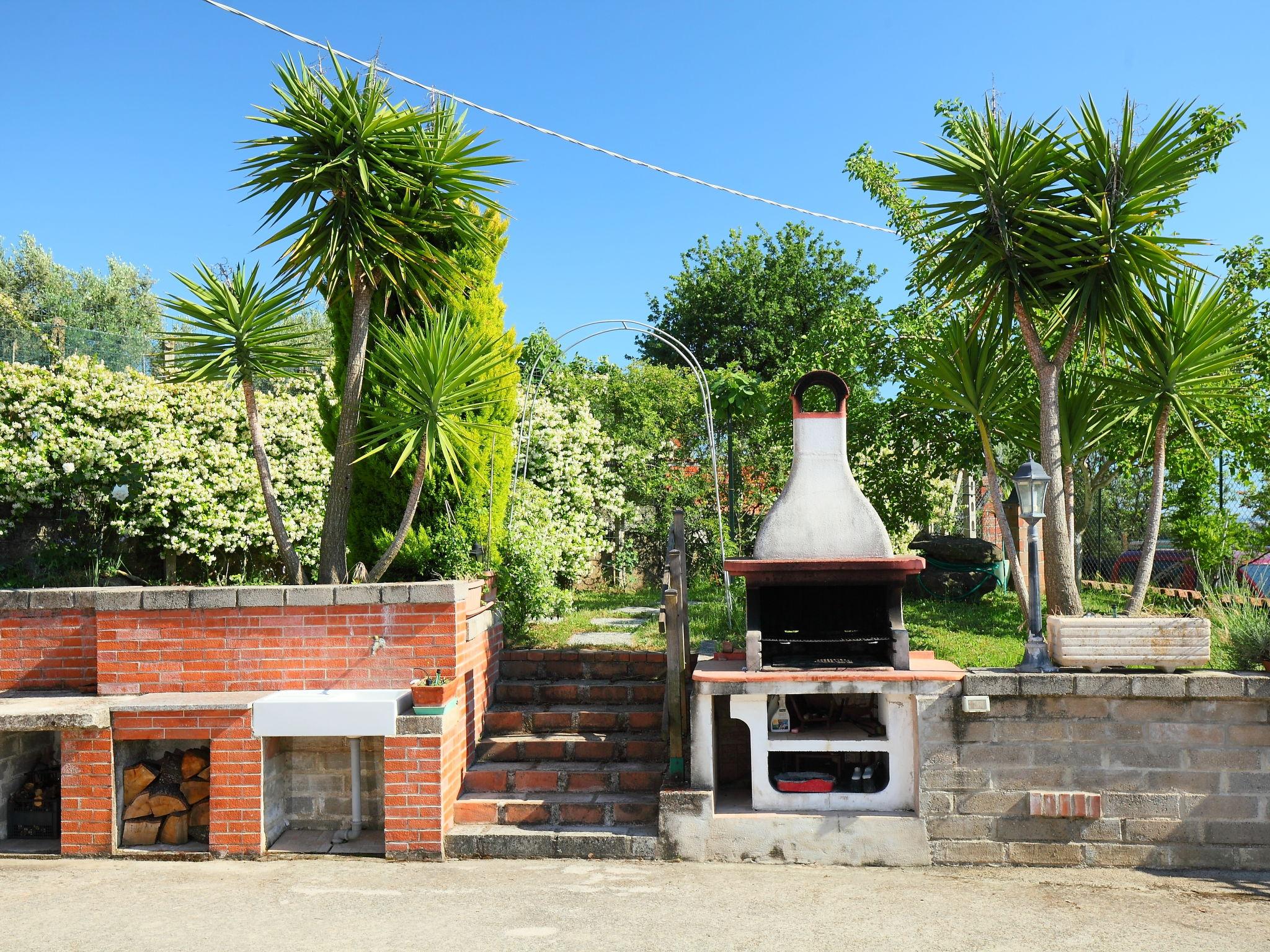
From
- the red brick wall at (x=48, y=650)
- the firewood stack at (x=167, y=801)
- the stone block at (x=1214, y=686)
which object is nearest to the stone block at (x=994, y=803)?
the stone block at (x=1214, y=686)

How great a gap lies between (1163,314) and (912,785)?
377cm

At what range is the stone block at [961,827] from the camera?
18.5ft

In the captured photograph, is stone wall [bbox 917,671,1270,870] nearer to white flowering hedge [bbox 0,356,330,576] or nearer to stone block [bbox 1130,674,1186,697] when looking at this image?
stone block [bbox 1130,674,1186,697]

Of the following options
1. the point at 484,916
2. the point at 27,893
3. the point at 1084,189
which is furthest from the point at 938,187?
the point at 27,893

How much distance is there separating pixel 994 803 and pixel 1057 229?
4.02 m

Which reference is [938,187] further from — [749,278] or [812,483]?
[749,278]

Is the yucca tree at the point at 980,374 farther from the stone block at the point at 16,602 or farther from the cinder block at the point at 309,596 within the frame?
the stone block at the point at 16,602

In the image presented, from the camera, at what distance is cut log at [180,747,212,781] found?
244 inches

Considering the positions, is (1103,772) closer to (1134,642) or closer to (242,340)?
(1134,642)

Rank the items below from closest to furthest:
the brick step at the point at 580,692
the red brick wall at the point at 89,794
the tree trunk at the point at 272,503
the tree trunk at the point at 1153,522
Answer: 1. the red brick wall at the point at 89,794
2. the tree trunk at the point at 1153,522
3. the tree trunk at the point at 272,503
4. the brick step at the point at 580,692

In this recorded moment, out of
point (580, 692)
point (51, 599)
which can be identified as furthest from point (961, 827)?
point (51, 599)

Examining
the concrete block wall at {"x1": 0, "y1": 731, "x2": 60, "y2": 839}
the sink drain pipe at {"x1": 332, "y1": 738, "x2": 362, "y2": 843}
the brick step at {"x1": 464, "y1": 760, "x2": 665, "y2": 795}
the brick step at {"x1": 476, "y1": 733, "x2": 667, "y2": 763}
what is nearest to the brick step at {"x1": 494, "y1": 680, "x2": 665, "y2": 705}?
the brick step at {"x1": 476, "y1": 733, "x2": 667, "y2": 763}

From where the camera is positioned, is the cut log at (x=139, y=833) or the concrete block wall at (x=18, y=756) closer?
the cut log at (x=139, y=833)

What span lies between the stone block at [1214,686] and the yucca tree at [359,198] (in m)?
5.81
